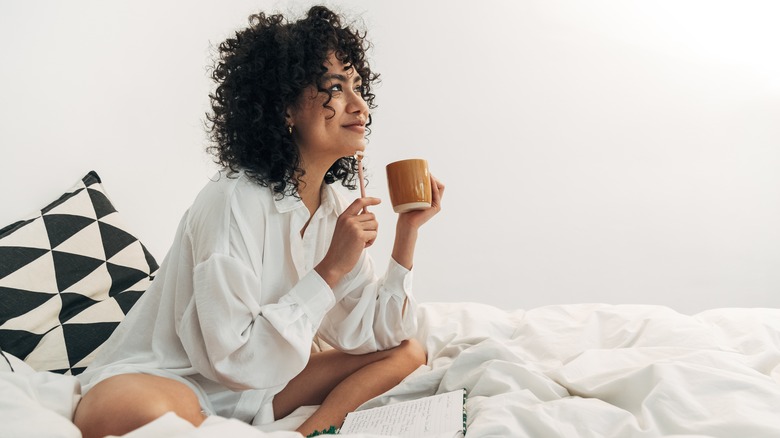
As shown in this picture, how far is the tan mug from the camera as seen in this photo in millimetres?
1344

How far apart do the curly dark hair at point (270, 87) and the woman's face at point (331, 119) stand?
19mm

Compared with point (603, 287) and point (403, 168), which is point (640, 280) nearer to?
point (603, 287)

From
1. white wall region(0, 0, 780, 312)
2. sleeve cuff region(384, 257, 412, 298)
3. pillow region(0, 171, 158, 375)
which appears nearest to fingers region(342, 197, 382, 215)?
sleeve cuff region(384, 257, 412, 298)

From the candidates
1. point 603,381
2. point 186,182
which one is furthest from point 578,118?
point 603,381

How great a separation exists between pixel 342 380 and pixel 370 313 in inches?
6.3

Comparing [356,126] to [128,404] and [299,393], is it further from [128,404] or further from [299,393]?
[128,404]

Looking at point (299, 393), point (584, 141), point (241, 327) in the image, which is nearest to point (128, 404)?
point (241, 327)

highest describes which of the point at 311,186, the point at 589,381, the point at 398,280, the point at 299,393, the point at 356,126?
the point at 356,126

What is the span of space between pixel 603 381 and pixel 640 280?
5.72ft

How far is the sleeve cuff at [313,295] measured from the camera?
119 cm

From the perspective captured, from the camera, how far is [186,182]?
229 centimetres

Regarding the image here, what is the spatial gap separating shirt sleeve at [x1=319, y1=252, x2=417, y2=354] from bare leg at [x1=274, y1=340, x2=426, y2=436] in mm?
30

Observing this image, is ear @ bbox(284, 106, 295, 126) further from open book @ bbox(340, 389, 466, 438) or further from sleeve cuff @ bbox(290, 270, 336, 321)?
open book @ bbox(340, 389, 466, 438)

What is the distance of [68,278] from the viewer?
5.31 ft
